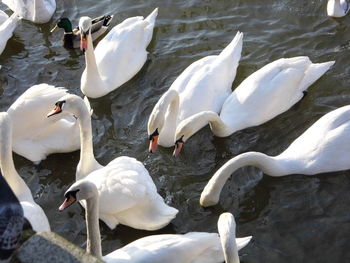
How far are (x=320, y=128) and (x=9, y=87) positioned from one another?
15.5 ft

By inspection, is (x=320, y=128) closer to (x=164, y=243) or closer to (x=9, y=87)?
(x=164, y=243)

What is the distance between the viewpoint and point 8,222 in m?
5.06

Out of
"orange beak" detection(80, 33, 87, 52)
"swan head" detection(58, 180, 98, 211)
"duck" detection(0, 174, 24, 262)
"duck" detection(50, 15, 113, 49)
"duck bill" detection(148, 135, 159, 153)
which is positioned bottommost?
"duck bill" detection(148, 135, 159, 153)

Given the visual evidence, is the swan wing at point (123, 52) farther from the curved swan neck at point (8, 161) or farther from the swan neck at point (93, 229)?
the swan neck at point (93, 229)

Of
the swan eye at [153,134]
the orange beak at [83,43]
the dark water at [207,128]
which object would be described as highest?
the orange beak at [83,43]

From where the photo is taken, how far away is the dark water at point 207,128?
727cm

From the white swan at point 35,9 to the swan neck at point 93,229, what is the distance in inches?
214

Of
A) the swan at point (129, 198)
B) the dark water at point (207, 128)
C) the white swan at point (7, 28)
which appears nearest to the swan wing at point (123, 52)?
the dark water at point (207, 128)

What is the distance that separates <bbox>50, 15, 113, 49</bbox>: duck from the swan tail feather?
349cm

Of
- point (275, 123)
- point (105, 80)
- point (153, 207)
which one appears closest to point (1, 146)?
point (153, 207)

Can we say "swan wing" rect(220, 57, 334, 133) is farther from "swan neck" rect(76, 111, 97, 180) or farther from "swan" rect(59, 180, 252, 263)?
"swan" rect(59, 180, 252, 263)

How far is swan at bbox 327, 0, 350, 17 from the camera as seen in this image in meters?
10.1

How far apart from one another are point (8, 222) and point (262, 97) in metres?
4.26

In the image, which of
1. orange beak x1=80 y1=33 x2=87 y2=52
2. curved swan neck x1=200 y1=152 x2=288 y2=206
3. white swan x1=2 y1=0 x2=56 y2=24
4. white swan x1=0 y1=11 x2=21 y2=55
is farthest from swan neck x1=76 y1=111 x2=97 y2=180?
white swan x1=2 y1=0 x2=56 y2=24
